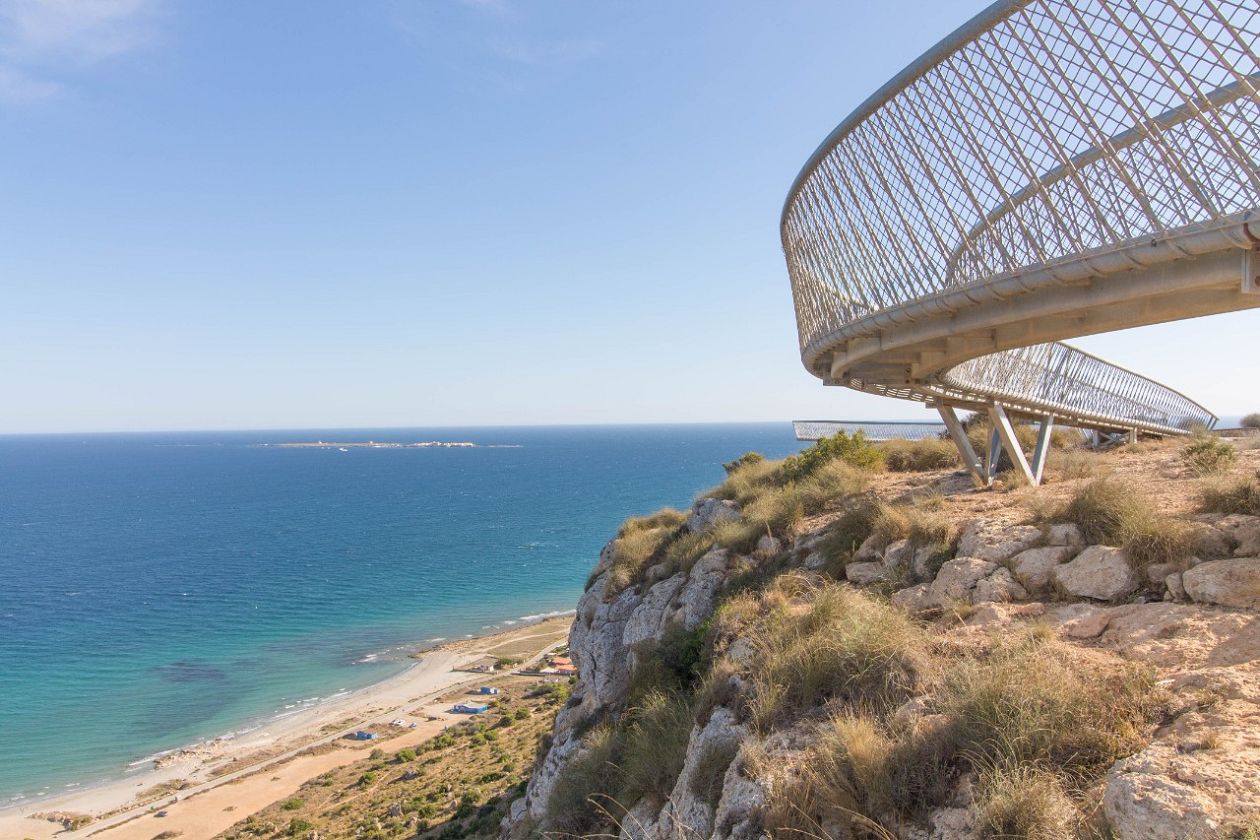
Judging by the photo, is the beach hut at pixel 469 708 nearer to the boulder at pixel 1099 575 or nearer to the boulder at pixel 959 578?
the boulder at pixel 959 578

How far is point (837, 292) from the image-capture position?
494 inches

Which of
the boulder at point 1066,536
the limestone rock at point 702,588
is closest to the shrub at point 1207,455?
the boulder at point 1066,536

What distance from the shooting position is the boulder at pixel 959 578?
741cm

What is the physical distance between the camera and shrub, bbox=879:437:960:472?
1791 cm

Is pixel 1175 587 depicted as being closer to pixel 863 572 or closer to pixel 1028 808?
pixel 863 572

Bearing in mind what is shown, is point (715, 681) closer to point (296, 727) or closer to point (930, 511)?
point (930, 511)

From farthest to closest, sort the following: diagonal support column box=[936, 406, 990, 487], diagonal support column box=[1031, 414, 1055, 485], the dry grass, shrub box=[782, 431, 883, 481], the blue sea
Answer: the blue sea, shrub box=[782, 431, 883, 481], diagonal support column box=[936, 406, 990, 487], diagonal support column box=[1031, 414, 1055, 485], the dry grass

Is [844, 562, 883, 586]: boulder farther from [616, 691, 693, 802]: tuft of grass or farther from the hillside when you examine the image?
[616, 691, 693, 802]: tuft of grass

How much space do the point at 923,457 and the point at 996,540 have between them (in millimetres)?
10471

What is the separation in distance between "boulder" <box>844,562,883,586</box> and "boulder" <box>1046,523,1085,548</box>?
1.99m

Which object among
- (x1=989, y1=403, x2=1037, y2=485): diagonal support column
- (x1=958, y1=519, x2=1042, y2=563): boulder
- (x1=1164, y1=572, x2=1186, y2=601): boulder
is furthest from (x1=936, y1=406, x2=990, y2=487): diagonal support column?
(x1=1164, y1=572, x2=1186, y2=601): boulder

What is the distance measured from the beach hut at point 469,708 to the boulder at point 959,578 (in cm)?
2881

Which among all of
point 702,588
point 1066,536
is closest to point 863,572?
point 1066,536

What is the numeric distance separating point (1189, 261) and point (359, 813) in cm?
2591
